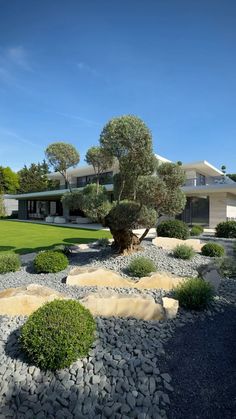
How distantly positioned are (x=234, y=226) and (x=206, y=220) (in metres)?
9.98

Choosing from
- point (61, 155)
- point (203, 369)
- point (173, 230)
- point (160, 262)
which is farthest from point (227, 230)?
point (203, 369)

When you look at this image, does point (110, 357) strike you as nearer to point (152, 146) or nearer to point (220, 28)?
point (152, 146)

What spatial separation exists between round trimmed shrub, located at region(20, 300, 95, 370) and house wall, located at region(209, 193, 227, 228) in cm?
2305

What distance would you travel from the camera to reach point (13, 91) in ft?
40.8

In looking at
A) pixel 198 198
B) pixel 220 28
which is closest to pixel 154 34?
pixel 220 28

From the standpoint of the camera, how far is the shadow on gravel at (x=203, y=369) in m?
2.87

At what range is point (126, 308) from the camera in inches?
189

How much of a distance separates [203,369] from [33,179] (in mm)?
61214

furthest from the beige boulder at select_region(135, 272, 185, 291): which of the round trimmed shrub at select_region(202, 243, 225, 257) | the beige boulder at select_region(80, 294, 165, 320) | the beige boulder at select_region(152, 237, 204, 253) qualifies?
the beige boulder at select_region(152, 237, 204, 253)

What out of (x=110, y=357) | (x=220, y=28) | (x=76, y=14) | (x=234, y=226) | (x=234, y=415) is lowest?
(x=234, y=415)

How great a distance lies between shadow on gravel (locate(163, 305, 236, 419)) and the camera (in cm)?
287

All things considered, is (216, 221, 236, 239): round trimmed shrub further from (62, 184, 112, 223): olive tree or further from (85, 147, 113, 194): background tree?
(62, 184, 112, 223): olive tree

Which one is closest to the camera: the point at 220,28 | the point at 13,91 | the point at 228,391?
the point at 228,391

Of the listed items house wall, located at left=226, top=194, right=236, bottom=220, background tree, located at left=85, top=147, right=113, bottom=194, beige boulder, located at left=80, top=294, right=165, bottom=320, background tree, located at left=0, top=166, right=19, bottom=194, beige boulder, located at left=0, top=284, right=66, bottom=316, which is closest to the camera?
beige boulder, located at left=80, top=294, right=165, bottom=320
